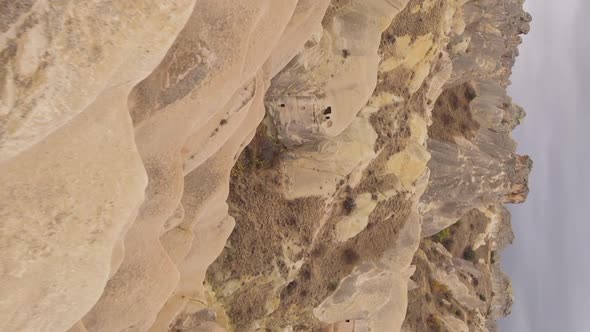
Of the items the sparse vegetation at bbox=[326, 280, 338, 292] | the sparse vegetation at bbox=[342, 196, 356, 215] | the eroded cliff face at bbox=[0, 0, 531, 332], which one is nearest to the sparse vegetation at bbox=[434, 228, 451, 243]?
the eroded cliff face at bbox=[0, 0, 531, 332]

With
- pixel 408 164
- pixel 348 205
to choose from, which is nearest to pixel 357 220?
pixel 348 205

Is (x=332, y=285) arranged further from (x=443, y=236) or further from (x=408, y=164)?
(x=443, y=236)

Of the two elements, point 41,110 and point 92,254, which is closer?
point 41,110

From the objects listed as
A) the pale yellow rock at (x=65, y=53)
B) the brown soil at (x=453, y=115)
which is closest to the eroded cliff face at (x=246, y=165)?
the pale yellow rock at (x=65, y=53)

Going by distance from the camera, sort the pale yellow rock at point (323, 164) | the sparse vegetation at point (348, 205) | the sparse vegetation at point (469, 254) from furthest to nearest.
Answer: the sparse vegetation at point (469, 254), the sparse vegetation at point (348, 205), the pale yellow rock at point (323, 164)

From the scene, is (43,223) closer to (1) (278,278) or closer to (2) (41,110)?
(2) (41,110)

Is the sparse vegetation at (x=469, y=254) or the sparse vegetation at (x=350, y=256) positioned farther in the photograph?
the sparse vegetation at (x=469, y=254)

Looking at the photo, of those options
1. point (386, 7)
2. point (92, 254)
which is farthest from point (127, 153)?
point (386, 7)

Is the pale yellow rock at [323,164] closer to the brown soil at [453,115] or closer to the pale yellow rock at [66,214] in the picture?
the pale yellow rock at [66,214]
